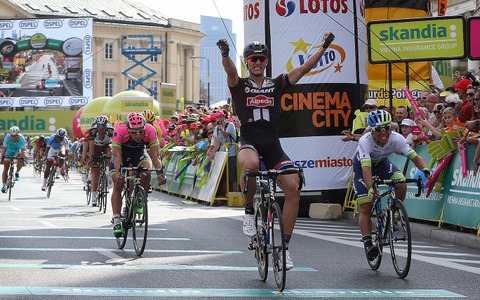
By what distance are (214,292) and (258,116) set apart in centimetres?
188

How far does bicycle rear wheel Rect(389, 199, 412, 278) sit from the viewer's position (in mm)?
10055

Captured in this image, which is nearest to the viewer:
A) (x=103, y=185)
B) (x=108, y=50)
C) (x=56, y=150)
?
(x=103, y=185)

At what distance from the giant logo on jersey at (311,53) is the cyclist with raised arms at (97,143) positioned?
4147 millimetres

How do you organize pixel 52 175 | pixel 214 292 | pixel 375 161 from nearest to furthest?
pixel 214 292 → pixel 375 161 → pixel 52 175

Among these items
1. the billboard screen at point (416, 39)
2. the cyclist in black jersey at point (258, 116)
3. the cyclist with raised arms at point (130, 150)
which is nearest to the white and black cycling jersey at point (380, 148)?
the cyclist in black jersey at point (258, 116)

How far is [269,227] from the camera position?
9.23m

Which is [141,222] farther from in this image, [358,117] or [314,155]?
[314,155]

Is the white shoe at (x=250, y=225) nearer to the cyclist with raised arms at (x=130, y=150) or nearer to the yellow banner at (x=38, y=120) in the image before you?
the cyclist with raised arms at (x=130, y=150)

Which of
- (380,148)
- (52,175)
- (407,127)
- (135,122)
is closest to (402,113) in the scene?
(407,127)

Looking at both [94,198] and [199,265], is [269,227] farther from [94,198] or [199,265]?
[94,198]

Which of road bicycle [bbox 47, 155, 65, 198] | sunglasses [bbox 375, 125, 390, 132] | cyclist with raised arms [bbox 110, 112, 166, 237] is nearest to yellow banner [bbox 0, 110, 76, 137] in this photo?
road bicycle [bbox 47, 155, 65, 198]

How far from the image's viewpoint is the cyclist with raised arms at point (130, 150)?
Answer: 12.9m

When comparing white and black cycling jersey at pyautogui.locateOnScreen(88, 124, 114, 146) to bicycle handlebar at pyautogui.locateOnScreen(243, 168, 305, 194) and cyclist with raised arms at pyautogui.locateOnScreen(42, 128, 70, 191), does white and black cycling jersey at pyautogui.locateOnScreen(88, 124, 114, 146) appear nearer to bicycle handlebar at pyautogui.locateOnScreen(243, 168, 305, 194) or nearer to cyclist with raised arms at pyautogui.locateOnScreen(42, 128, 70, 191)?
cyclist with raised arms at pyautogui.locateOnScreen(42, 128, 70, 191)

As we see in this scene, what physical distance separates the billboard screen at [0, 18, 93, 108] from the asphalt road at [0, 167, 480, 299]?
196 ft
